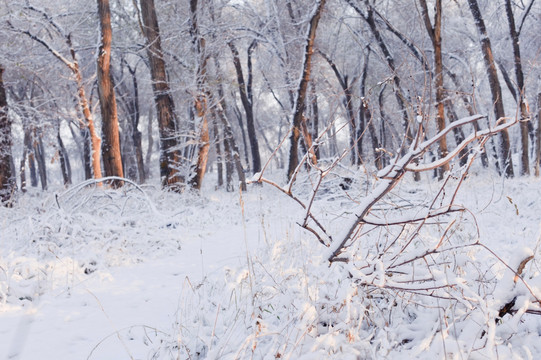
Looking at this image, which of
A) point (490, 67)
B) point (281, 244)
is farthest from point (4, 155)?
point (490, 67)

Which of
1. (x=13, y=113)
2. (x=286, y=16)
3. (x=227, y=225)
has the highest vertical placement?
(x=286, y=16)

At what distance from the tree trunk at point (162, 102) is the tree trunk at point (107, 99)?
1076 mm

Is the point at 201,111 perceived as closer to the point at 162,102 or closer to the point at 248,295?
the point at 162,102

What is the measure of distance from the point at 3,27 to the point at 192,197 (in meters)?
7.45

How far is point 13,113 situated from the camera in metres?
13.2

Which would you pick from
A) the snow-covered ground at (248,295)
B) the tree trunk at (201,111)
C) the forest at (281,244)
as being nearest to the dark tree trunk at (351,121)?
the forest at (281,244)

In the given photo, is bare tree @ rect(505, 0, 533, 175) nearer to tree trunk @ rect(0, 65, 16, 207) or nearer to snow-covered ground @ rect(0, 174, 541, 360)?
snow-covered ground @ rect(0, 174, 541, 360)

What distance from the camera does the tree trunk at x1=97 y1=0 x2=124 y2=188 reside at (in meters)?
9.55

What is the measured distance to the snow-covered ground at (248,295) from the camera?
1780 mm

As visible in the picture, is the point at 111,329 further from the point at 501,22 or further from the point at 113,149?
the point at 501,22

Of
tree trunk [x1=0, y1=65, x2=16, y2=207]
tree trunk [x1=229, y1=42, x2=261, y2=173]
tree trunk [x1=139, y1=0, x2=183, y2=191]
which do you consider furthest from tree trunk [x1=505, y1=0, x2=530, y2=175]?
tree trunk [x1=0, y1=65, x2=16, y2=207]

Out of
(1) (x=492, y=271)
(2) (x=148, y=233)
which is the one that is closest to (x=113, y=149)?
(2) (x=148, y=233)

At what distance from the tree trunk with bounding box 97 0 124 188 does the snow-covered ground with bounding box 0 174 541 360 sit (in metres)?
4.21

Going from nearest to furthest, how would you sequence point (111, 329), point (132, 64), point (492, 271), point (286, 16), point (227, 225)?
point (111, 329) < point (492, 271) < point (227, 225) < point (286, 16) < point (132, 64)
